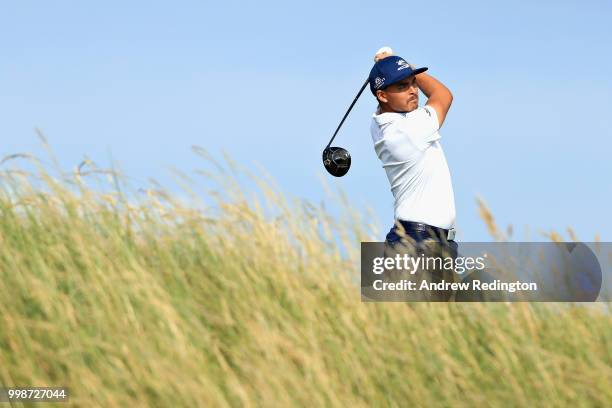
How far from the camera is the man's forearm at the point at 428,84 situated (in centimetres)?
736

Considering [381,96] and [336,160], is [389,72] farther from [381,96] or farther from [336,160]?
[336,160]

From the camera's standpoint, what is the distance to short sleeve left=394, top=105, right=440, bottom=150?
6.91 m

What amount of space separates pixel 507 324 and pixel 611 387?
86 cm

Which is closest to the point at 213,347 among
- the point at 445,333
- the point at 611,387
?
the point at 445,333

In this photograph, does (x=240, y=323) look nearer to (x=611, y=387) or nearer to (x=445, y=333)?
(x=445, y=333)

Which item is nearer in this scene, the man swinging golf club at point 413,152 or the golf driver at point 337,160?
the man swinging golf club at point 413,152

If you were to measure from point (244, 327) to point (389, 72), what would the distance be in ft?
8.99

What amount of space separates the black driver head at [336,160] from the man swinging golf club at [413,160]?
0.59m

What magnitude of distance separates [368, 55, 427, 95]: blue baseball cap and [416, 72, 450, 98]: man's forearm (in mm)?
207

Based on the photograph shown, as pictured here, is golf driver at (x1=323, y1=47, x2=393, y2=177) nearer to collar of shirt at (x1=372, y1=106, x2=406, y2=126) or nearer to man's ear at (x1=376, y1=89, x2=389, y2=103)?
man's ear at (x1=376, y1=89, x2=389, y2=103)

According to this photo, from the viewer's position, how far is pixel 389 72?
718 cm

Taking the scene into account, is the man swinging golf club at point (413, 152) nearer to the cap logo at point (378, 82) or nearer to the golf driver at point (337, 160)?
the cap logo at point (378, 82)

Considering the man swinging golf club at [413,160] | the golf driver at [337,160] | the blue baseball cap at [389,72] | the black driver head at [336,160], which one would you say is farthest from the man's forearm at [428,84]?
the black driver head at [336,160]

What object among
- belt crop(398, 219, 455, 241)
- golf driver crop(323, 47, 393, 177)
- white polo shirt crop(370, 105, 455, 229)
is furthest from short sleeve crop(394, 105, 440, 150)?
golf driver crop(323, 47, 393, 177)
